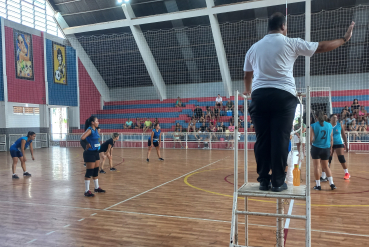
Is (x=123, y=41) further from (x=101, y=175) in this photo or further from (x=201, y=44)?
(x=101, y=175)

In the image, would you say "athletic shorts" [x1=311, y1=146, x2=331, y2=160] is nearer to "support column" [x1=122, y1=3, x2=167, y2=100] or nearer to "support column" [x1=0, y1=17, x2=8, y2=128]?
"support column" [x1=122, y1=3, x2=167, y2=100]

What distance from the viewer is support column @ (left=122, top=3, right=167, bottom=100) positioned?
18.8 m

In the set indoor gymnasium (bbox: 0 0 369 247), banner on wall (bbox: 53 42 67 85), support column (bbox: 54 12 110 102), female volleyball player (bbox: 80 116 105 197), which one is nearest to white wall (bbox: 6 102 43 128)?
indoor gymnasium (bbox: 0 0 369 247)

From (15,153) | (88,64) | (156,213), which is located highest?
(88,64)

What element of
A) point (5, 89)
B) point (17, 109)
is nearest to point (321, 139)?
point (5, 89)

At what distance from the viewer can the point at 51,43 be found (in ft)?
67.2

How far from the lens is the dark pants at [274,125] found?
243 cm

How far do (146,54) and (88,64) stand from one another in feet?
17.6

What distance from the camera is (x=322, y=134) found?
20.8 ft

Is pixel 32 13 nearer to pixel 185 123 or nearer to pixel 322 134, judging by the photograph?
pixel 185 123

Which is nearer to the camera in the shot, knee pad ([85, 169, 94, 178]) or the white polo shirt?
the white polo shirt

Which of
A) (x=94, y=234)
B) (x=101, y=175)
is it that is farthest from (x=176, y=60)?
(x=94, y=234)

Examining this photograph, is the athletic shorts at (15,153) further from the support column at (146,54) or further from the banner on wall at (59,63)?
the banner on wall at (59,63)

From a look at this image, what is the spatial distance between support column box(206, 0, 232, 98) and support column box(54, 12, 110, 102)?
9.88 m
